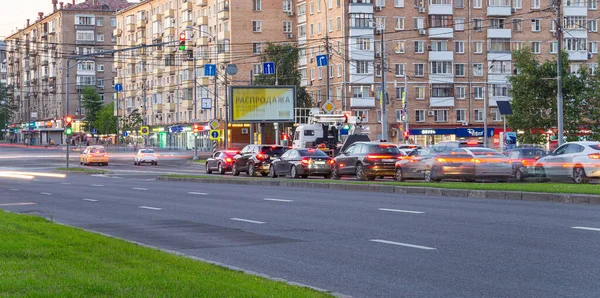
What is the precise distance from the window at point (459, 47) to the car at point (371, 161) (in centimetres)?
5678

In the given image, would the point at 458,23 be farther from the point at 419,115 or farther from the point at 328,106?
the point at 328,106

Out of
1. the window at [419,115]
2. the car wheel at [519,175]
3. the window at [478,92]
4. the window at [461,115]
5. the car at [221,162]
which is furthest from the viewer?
the window at [461,115]

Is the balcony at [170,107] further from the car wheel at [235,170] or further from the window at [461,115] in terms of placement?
the car wheel at [235,170]

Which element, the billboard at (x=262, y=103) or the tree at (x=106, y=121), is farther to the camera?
the tree at (x=106, y=121)

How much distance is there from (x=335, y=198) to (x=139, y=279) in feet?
56.7

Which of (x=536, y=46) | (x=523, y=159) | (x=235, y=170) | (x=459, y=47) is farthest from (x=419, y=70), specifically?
(x=523, y=159)

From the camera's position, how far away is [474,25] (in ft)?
310

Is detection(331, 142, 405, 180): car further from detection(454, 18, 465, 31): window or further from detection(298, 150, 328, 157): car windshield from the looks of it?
detection(454, 18, 465, 31): window

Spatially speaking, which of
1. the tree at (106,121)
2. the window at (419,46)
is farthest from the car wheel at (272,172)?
the tree at (106,121)

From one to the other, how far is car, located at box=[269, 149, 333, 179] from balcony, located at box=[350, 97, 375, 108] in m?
48.4

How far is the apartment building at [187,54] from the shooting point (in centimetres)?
10500

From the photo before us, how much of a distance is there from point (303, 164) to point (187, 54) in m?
69.9

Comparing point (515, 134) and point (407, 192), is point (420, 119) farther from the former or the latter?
point (407, 192)

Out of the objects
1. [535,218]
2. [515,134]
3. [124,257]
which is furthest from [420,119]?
[124,257]
